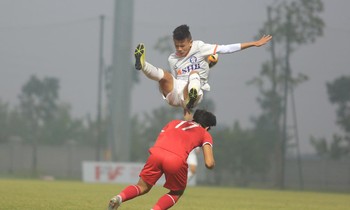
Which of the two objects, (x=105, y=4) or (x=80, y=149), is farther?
(x=105, y=4)

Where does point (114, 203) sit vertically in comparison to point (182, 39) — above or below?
below

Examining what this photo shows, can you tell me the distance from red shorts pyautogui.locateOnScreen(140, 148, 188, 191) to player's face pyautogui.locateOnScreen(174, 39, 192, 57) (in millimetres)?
2243

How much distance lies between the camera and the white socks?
9.77 metres

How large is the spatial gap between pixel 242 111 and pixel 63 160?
8519 millimetres

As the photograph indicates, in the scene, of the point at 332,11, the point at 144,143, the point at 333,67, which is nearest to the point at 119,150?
the point at 144,143

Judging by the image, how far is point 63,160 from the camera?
36.7 meters

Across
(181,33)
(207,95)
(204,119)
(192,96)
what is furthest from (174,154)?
(207,95)

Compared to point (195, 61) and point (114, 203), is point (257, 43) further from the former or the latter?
point (114, 203)

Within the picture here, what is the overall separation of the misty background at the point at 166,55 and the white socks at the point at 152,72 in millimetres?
25182

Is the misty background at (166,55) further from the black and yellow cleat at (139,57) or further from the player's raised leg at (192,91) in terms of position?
the black and yellow cleat at (139,57)

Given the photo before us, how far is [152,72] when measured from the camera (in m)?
9.84

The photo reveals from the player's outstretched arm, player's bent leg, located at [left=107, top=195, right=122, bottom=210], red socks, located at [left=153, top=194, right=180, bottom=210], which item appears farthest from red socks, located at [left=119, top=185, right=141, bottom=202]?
the player's outstretched arm

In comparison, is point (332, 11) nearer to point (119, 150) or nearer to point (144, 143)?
point (144, 143)

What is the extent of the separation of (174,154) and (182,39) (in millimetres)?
2337
